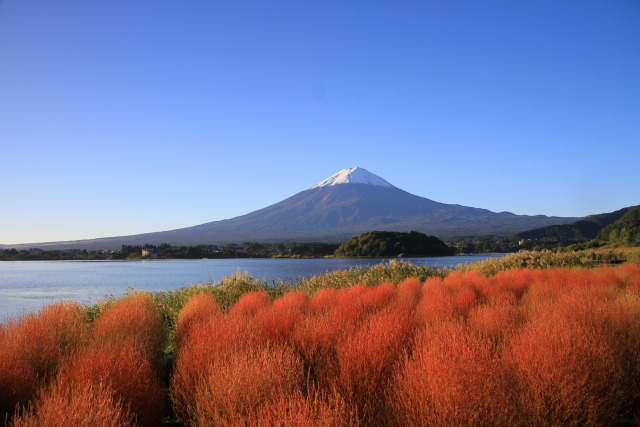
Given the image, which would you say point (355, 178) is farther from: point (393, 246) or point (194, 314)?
point (194, 314)

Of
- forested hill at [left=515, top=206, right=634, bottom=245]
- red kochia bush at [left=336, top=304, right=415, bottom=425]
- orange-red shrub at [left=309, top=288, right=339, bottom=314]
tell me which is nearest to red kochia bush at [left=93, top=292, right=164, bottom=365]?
red kochia bush at [left=336, top=304, right=415, bottom=425]

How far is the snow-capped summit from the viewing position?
6324 inches

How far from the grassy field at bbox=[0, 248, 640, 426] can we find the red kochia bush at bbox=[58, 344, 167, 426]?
0.06ft

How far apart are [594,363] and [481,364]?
4.31ft

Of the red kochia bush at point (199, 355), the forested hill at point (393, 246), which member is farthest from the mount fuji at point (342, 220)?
the red kochia bush at point (199, 355)

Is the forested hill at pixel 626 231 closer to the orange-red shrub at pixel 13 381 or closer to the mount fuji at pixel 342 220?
the orange-red shrub at pixel 13 381

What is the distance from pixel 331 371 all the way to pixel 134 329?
368cm

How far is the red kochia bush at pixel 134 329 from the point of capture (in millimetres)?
6543

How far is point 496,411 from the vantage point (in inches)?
145

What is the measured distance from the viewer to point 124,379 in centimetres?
478

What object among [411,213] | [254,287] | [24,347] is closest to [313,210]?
[411,213]

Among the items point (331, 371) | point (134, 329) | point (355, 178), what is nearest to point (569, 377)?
point (331, 371)

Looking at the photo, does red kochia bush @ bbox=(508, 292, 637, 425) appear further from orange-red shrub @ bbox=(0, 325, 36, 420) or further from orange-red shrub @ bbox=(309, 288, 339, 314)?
orange-red shrub @ bbox=(0, 325, 36, 420)

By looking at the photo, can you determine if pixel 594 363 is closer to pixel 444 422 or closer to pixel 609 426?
pixel 609 426
